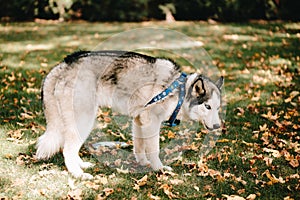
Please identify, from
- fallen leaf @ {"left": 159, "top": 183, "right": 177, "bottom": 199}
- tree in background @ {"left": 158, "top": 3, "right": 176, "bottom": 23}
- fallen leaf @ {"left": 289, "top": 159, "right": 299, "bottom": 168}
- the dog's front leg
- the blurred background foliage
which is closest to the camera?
fallen leaf @ {"left": 159, "top": 183, "right": 177, "bottom": 199}

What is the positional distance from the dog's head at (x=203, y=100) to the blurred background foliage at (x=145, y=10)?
11.4 m

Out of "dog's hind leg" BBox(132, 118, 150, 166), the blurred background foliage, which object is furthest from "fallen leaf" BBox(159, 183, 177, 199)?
the blurred background foliage

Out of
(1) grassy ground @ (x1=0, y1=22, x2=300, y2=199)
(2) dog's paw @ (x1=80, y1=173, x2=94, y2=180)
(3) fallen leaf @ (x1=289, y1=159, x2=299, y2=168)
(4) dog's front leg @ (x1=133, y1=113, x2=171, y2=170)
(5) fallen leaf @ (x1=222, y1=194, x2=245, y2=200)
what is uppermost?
(4) dog's front leg @ (x1=133, y1=113, x2=171, y2=170)

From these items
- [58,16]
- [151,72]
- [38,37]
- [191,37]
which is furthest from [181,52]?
[58,16]

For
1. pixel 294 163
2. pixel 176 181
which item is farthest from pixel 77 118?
pixel 294 163

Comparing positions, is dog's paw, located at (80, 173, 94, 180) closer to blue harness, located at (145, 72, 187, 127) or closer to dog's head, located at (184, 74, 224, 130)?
blue harness, located at (145, 72, 187, 127)

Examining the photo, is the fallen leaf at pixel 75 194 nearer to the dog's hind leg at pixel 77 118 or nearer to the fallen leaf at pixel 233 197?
the dog's hind leg at pixel 77 118

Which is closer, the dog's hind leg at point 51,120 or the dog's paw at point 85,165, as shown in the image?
the dog's hind leg at point 51,120

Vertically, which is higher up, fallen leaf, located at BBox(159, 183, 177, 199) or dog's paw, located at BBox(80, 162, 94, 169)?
fallen leaf, located at BBox(159, 183, 177, 199)

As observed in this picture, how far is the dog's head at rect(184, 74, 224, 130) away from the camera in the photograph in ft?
12.9

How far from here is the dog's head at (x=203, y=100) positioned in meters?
3.93

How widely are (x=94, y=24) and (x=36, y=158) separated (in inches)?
447

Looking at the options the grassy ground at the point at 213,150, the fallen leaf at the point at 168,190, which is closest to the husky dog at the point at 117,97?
the grassy ground at the point at 213,150

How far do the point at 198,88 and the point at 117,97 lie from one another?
887 millimetres
